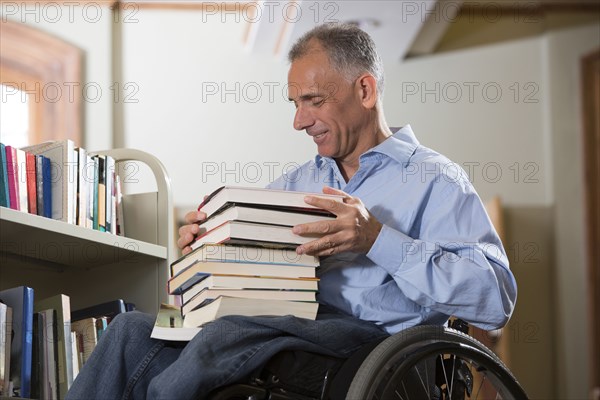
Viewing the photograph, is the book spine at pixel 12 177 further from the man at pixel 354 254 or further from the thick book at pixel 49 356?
the man at pixel 354 254

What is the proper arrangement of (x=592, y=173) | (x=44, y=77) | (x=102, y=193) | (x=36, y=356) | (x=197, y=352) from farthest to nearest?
(x=592, y=173) → (x=44, y=77) → (x=102, y=193) → (x=36, y=356) → (x=197, y=352)

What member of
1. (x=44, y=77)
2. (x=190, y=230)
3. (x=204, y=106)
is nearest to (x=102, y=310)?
(x=190, y=230)

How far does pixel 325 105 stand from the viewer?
6.10 feet

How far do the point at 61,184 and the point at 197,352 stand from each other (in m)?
0.86

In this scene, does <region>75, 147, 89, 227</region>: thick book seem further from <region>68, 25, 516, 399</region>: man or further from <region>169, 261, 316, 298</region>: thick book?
<region>169, 261, 316, 298</region>: thick book

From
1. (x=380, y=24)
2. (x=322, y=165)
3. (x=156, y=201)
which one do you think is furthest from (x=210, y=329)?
(x=380, y=24)

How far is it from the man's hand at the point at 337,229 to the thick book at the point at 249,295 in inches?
3.0

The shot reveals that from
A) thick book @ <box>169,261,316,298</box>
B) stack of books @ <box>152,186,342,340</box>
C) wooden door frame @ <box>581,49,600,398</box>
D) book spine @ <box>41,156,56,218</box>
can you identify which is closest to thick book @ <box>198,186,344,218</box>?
stack of books @ <box>152,186,342,340</box>

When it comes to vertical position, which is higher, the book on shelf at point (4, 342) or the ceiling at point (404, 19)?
the ceiling at point (404, 19)

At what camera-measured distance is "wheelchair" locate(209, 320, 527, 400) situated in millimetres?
1340

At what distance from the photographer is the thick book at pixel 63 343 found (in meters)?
1.92

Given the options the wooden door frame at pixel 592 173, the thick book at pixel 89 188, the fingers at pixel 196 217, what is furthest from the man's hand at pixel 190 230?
the wooden door frame at pixel 592 173

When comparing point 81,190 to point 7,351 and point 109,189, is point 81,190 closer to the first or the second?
point 109,189

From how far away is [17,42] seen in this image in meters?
4.72
